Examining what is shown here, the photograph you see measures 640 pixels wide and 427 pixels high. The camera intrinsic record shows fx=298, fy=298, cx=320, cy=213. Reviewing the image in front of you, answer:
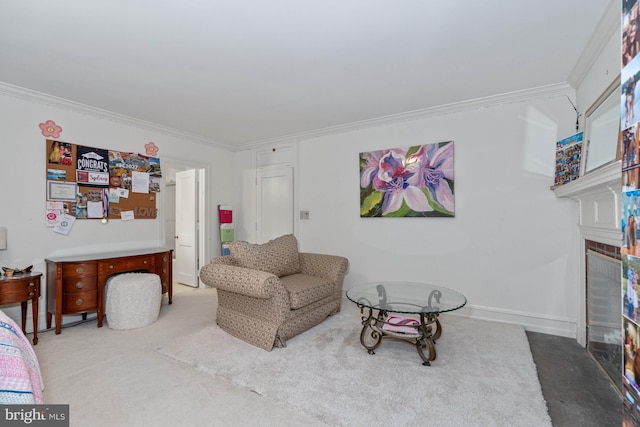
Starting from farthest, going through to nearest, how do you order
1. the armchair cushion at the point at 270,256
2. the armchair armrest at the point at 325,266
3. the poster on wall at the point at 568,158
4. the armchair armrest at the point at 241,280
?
1. the armchair armrest at the point at 325,266
2. the armchair cushion at the point at 270,256
3. the poster on wall at the point at 568,158
4. the armchair armrest at the point at 241,280

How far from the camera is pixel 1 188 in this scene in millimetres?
2963

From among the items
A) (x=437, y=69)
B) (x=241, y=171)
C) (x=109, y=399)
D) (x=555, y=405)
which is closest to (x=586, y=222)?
(x=555, y=405)

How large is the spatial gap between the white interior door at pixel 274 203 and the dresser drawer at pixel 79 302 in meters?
2.54

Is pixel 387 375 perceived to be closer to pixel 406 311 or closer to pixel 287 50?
pixel 406 311

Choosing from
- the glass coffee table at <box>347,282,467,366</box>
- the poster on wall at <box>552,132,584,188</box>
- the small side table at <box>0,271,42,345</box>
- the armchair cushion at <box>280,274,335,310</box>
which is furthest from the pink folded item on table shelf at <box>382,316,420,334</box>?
the small side table at <box>0,271,42,345</box>

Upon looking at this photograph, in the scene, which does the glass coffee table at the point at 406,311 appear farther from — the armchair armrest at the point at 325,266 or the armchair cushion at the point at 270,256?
the armchair cushion at the point at 270,256

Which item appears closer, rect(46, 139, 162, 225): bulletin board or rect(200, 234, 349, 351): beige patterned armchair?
rect(200, 234, 349, 351): beige patterned armchair

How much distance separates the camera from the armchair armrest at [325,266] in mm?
3494

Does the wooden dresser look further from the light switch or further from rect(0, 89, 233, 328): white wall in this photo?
the light switch

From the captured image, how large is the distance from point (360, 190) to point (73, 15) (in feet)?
10.8

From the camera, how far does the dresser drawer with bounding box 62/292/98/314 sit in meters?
3.06

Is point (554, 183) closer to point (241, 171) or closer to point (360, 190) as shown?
point (360, 190)

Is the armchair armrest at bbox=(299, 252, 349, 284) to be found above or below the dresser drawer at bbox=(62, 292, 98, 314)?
above

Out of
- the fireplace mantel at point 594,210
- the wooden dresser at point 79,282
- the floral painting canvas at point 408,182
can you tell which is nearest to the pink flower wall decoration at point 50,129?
the wooden dresser at point 79,282
